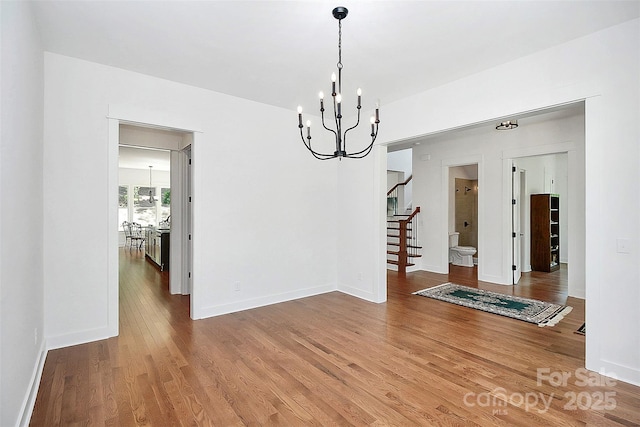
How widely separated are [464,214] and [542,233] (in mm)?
1948

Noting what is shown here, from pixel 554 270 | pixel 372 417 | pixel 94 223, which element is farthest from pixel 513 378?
pixel 554 270

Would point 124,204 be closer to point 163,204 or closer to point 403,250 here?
point 163,204

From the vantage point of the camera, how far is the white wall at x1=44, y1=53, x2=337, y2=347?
3.25 m

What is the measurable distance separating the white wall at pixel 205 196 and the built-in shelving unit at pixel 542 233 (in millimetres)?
4752

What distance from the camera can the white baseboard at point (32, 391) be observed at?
2072mm

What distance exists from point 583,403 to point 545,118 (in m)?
4.55

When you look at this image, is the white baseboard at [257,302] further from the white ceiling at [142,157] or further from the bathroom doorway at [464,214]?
the white ceiling at [142,157]

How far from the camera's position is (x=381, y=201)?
4.95 meters

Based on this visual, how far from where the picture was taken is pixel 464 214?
28.5 feet

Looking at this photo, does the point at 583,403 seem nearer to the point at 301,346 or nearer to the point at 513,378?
the point at 513,378

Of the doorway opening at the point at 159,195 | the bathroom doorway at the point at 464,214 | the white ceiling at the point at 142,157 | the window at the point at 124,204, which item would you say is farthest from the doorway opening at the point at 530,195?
the window at the point at 124,204

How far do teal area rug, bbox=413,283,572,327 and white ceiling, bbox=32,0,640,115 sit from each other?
3.03 meters

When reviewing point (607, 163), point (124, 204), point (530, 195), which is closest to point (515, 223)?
point (530, 195)

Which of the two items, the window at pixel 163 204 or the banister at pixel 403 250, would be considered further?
the window at pixel 163 204
